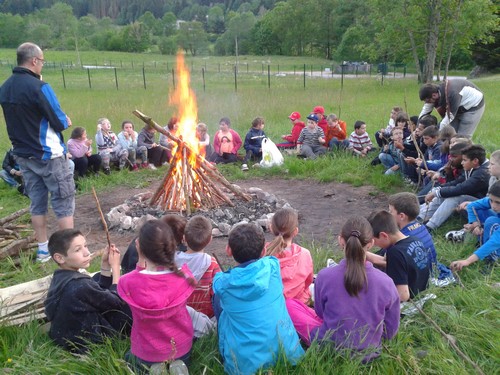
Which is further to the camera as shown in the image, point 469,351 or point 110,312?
point 110,312

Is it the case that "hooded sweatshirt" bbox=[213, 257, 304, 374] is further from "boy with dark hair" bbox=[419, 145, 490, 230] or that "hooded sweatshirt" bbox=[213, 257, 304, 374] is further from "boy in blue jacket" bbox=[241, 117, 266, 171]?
"boy in blue jacket" bbox=[241, 117, 266, 171]

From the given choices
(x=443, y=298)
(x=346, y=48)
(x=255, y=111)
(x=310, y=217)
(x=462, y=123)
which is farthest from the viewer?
Result: (x=346, y=48)

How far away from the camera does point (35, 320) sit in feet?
11.4

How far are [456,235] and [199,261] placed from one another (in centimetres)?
320

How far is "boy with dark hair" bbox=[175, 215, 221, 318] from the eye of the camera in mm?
3318

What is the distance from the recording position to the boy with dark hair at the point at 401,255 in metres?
3.42

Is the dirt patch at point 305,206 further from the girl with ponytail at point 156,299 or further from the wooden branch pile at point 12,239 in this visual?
the girl with ponytail at point 156,299

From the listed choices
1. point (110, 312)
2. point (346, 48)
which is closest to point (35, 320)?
point (110, 312)

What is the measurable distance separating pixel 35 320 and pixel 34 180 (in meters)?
2.07

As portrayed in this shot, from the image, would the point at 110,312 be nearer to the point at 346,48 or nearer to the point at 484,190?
the point at 484,190

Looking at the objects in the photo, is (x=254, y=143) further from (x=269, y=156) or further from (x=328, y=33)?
(x=328, y=33)

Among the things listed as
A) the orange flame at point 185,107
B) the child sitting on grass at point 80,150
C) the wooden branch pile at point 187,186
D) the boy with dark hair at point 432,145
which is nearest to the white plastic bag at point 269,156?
the orange flame at point 185,107

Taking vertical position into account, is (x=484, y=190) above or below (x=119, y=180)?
above

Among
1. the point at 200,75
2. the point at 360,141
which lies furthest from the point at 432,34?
the point at 360,141
